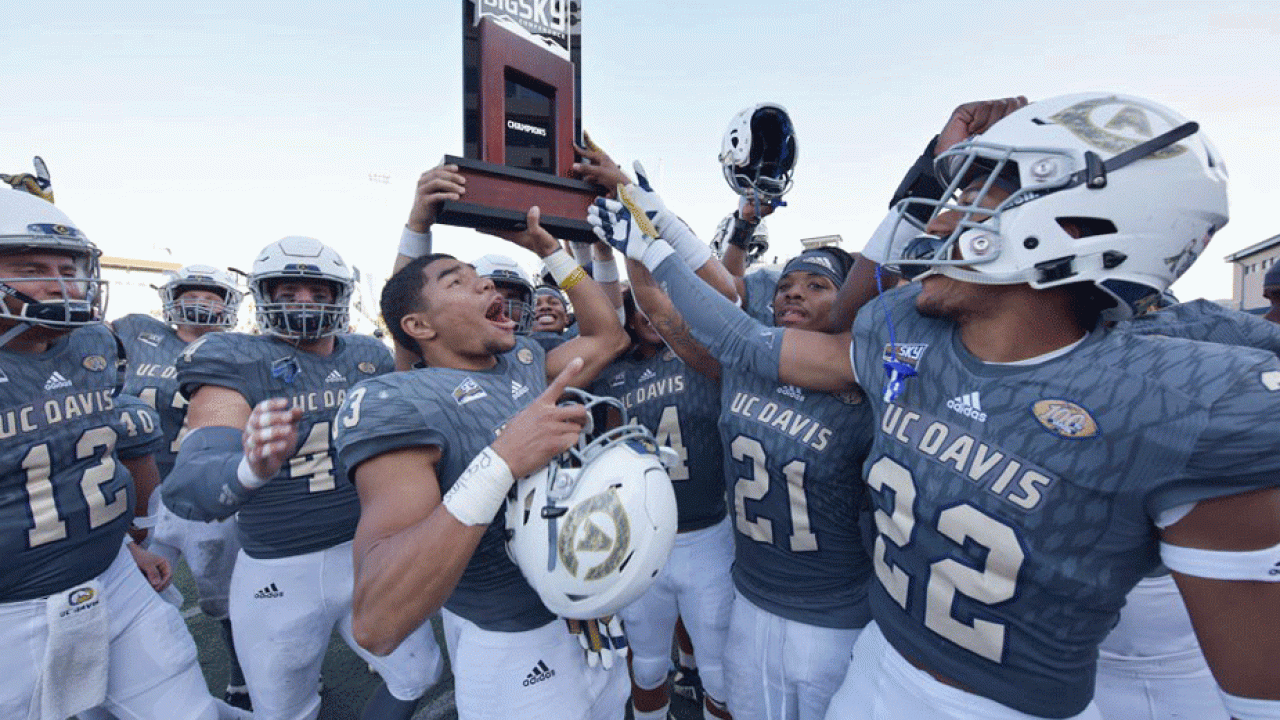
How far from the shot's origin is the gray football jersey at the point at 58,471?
8.13 feet

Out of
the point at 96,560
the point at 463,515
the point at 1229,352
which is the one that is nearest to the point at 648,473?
the point at 463,515

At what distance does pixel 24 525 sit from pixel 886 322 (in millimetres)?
3681

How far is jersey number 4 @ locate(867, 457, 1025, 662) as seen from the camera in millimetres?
1578

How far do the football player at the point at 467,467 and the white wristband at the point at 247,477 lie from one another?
62 cm

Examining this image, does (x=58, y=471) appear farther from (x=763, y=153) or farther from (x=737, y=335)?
(x=763, y=153)

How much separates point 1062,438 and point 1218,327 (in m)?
2.53

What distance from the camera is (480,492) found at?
1698 mm

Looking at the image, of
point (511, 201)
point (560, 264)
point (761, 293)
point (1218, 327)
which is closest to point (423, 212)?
point (511, 201)

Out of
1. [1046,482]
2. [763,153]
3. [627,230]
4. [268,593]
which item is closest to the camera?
[1046,482]

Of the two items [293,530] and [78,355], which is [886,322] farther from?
[78,355]

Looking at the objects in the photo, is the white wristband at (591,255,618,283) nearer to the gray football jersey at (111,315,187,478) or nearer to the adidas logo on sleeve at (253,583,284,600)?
the adidas logo on sleeve at (253,583,284,600)

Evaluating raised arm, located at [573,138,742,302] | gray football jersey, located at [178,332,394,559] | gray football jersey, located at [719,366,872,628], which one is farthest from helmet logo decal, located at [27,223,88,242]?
gray football jersey, located at [719,366,872,628]

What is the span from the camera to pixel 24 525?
2.50m

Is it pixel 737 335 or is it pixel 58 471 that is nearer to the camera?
A: pixel 737 335
